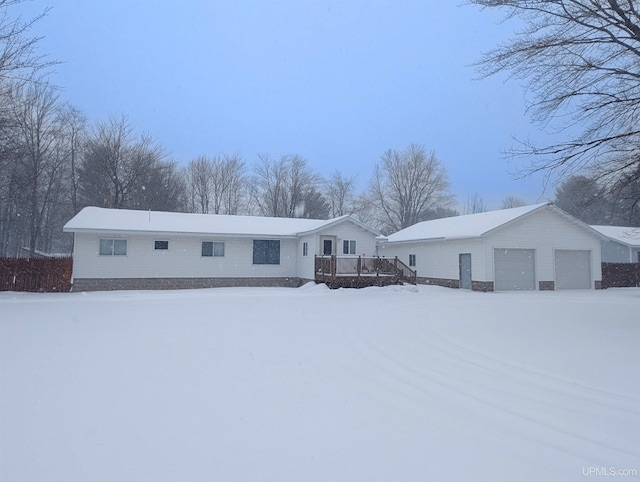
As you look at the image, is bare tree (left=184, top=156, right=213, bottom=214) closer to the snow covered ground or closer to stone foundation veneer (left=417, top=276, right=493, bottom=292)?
stone foundation veneer (left=417, top=276, right=493, bottom=292)

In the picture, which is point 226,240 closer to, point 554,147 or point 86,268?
point 86,268

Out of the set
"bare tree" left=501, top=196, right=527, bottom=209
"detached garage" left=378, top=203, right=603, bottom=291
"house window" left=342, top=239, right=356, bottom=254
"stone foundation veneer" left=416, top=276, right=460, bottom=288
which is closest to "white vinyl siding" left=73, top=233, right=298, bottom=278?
"house window" left=342, top=239, right=356, bottom=254

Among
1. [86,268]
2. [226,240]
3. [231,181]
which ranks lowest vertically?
[86,268]

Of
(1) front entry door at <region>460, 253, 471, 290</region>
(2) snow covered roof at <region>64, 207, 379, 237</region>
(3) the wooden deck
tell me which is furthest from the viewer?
(1) front entry door at <region>460, 253, 471, 290</region>

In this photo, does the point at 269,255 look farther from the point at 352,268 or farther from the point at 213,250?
the point at 352,268

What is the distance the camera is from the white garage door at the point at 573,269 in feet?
74.7

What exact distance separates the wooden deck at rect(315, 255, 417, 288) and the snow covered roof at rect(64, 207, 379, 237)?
6.64 ft

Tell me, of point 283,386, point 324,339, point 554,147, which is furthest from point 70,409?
point 554,147

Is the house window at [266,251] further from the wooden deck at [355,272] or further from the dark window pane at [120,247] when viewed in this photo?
the dark window pane at [120,247]

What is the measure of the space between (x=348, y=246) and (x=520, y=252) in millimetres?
9133

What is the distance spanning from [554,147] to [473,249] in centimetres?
1376

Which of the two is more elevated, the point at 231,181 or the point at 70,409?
the point at 231,181

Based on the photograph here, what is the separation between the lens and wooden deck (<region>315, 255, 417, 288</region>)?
2038 centimetres

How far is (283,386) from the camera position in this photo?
16.8 ft
